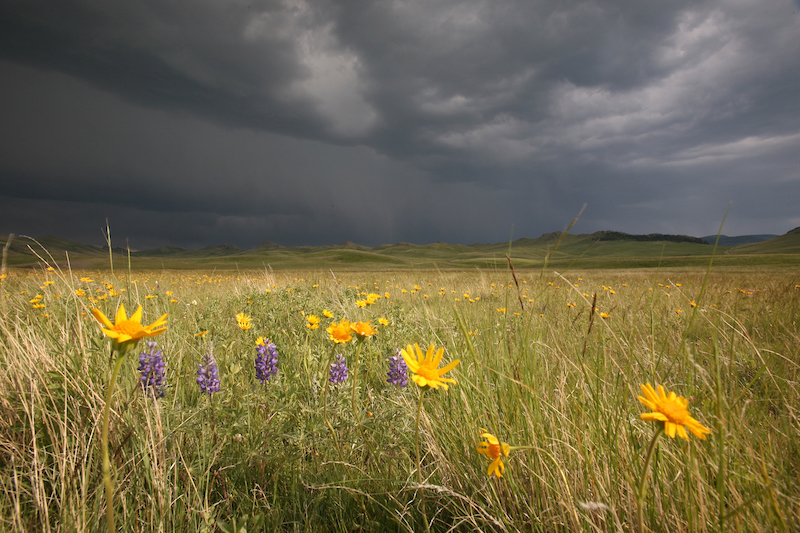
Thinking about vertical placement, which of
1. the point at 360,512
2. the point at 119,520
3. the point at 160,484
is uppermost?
the point at 160,484

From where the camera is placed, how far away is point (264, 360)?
2.09m

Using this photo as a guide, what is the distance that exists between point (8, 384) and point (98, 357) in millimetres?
415

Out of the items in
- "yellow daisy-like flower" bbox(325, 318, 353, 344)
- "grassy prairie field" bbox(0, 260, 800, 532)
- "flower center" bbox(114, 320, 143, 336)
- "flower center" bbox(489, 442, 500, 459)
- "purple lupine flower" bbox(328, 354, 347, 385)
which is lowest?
"grassy prairie field" bbox(0, 260, 800, 532)

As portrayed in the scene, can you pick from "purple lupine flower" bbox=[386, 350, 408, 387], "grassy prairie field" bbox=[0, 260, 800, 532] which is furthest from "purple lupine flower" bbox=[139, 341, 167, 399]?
"purple lupine flower" bbox=[386, 350, 408, 387]

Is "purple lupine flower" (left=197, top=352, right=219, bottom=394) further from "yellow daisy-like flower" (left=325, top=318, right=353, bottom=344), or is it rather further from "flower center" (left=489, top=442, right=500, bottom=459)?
"flower center" (left=489, top=442, right=500, bottom=459)

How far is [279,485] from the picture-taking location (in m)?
1.74

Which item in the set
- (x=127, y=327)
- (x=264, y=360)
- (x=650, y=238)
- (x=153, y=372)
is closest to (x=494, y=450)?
(x=127, y=327)

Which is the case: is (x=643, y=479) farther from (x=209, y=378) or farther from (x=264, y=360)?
(x=209, y=378)

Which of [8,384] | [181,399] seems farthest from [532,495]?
[8,384]

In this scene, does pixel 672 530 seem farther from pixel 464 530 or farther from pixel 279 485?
pixel 279 485

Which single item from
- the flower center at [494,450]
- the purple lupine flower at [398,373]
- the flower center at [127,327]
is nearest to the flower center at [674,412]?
the flower center at [494,450]

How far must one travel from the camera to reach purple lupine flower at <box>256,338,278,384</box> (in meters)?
2.03

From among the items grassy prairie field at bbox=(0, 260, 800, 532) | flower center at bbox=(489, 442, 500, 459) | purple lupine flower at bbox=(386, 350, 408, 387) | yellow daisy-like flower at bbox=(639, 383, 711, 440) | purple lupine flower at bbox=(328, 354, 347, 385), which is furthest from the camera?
purple lupine flower at bbox=(386, 350, 408, 387)

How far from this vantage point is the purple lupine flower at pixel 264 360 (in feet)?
6.67
